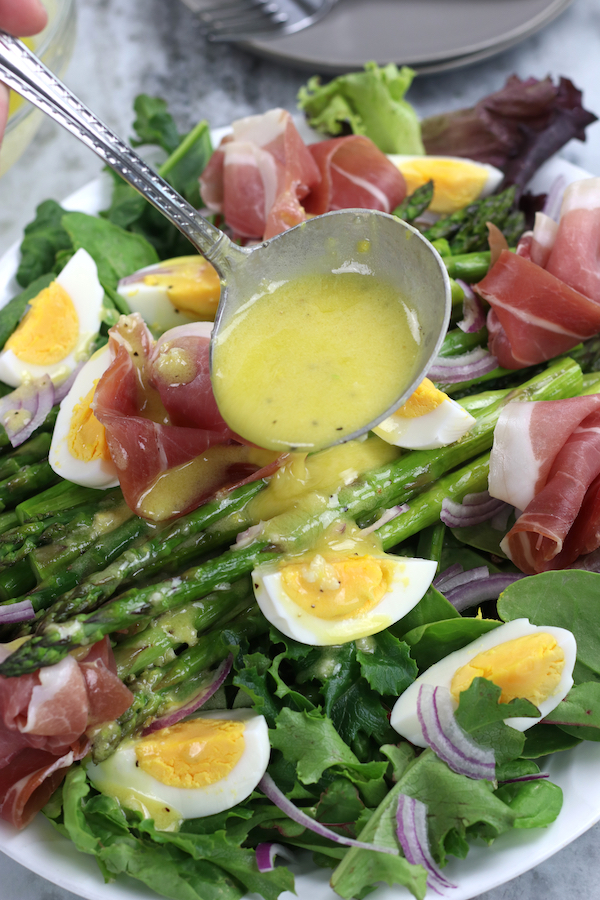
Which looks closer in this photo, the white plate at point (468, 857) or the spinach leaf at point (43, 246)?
the white plate at point (468, 857)

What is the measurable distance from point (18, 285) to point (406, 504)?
82.9 inches

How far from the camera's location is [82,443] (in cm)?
256

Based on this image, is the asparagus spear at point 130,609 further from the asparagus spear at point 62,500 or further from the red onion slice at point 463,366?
the red onion slice at point 463,366

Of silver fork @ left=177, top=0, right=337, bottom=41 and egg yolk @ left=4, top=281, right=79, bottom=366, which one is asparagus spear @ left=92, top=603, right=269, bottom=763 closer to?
egg yolk @ left=4, top=281, right=79, bottom=366

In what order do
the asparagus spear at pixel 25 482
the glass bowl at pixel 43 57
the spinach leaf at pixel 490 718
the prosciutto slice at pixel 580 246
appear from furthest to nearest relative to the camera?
the glass bowl at pixel 43 57
the prosciutto slice at pixel 580 246
the asparagus spear at pixel 25 482
the spinach leaf at pixel 490 718

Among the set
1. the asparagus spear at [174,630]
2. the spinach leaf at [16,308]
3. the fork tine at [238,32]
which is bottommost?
the asparagus spear at [174,630]

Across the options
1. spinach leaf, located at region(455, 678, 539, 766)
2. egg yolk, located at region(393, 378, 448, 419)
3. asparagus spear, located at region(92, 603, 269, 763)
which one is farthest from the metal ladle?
spinach leaf, located at region(455, 678, 539, 766)

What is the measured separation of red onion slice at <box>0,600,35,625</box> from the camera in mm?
2365

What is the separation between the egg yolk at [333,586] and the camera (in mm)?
2279

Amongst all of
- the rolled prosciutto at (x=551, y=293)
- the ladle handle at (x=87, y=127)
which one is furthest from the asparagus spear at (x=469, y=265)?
the ladle handle at (x=87, y=127)

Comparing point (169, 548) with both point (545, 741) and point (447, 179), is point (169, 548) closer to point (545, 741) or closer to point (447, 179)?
point (545, 741)

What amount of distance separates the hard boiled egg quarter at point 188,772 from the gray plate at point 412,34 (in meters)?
3.72

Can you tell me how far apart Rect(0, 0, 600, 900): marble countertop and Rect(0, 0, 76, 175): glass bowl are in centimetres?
55

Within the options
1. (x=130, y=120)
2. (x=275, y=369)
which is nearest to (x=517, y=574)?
(x=275, y=369)
